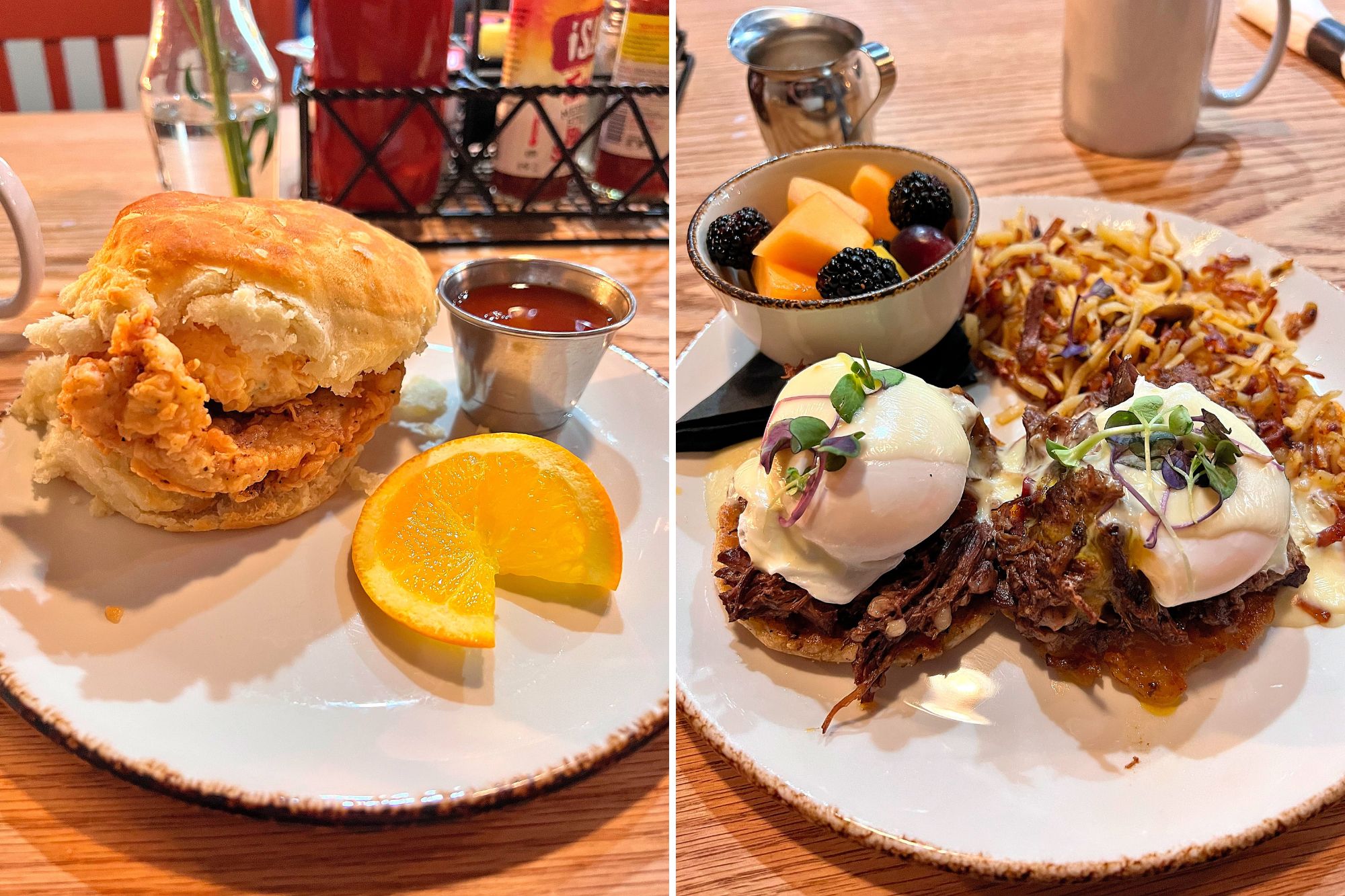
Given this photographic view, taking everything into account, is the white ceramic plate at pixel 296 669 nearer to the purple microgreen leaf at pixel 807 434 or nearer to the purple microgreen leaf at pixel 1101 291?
the purple microgreen leaf at pixel 807 434

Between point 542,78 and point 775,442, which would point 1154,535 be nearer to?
point 775,442

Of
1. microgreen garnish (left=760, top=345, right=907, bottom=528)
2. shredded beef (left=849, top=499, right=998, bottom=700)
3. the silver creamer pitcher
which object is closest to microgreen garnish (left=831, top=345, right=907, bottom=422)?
microgreen garnish (left=760, top=345, right=907, bottom=528)

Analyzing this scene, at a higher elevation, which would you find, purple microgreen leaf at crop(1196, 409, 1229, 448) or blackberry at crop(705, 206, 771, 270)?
blackberry at crop(705, 206, 771, 270)

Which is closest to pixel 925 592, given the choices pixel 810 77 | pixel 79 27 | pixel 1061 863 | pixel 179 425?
pixel 1061 863

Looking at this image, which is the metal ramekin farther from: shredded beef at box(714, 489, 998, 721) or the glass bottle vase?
the glass bottle vase

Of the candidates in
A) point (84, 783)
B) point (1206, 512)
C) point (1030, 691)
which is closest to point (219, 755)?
point (84, 783)

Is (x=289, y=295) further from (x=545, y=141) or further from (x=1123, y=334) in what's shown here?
(x=1123, y=334)

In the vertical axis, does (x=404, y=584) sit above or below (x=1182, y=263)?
below
